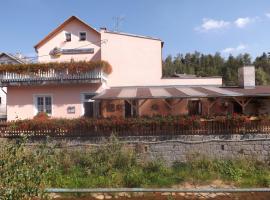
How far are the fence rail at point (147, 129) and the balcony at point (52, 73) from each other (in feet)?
19.9

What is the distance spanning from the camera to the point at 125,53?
82.1ft

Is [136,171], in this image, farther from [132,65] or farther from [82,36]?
[82,36]

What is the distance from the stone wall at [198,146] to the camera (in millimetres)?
15969

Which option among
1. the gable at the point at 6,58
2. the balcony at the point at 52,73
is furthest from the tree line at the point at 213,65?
the balcony at the point at 52,73

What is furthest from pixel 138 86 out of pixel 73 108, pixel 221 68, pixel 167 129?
pixel 221 68

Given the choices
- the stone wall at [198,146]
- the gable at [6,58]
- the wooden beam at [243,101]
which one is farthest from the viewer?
the gable at [6,58]

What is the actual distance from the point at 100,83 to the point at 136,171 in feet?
31.2

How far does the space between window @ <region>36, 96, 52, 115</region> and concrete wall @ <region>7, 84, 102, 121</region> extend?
0.34 m

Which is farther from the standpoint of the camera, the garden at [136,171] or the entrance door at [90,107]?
the entrance door at [90,107]

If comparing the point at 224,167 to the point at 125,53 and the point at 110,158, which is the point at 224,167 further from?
the point at 125,53

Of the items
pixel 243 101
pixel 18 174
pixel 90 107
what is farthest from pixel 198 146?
pixel 18 174

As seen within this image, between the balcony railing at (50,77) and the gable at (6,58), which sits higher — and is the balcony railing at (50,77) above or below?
below

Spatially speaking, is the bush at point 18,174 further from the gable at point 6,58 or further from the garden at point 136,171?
the gable at point 6,58

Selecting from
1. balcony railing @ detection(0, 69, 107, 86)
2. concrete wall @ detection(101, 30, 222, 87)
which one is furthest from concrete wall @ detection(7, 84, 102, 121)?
concrete wall @ detection(101, 30, 222, 87)
